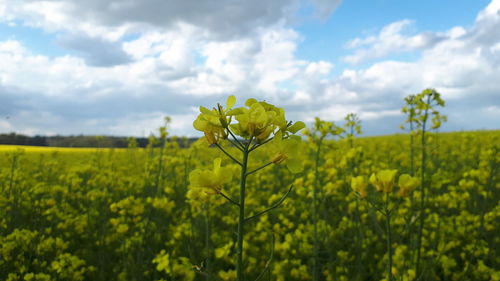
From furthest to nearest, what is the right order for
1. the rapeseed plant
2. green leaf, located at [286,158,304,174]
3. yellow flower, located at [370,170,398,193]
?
1. yellow flower, located at [370,170,398,193]
2. green leaf, located at [286,158,304,174]
3. the rapeseed plant

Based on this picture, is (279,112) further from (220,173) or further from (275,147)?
(220,173)

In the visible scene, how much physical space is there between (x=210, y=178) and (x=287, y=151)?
1.05ft

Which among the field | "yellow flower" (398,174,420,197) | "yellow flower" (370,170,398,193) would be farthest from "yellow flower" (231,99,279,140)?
the field

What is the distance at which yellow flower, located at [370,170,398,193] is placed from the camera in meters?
1.83

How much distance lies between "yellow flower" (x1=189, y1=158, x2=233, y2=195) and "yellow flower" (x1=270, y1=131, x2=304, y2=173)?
0.20 m

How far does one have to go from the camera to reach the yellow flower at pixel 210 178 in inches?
49.3

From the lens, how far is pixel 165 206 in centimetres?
410

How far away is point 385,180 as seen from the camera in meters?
1.85

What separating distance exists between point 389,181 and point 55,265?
324cm

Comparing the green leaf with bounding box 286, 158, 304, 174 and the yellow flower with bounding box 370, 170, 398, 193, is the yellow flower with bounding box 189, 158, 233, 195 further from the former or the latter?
the yellow flower with bounding box 370, 170, 398, 193

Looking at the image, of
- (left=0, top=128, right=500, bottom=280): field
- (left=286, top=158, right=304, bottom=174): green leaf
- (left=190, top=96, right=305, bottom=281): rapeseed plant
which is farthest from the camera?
(left=0, top=128, right=500, bottom=280): field

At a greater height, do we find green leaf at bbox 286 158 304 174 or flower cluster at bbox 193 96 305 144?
flower cluster at bbox 193 96 305 144

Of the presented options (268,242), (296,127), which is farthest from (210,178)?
(268,242)

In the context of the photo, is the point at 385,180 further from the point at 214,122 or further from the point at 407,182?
the point at 214,122
